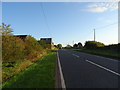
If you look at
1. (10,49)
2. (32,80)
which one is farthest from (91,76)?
(10,49)

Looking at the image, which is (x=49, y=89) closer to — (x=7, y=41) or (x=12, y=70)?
(x=12, y=70)

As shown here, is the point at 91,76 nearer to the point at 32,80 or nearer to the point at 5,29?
the point at 32,80

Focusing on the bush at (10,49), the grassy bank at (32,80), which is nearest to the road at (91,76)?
the grassy bank at (32,80)

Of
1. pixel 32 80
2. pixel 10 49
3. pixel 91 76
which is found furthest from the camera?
pixel 10 49

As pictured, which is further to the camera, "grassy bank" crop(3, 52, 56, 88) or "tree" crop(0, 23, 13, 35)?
"tree" crop(0, 23, 13, 35)

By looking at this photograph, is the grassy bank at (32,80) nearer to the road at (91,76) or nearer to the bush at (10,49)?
the road at (91,76)

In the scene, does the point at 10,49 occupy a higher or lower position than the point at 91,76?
higher

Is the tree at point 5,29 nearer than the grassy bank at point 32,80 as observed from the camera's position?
No

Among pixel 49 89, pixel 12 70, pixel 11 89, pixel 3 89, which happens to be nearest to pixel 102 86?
pixel 49 89

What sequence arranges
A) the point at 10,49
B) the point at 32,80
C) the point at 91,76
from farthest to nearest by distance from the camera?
the point at 10,49
the point at 91,76
the point at 32,80

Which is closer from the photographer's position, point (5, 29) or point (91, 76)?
point (91, 76)

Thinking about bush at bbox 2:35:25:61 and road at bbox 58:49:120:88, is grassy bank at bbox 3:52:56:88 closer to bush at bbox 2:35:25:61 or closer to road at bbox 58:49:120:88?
road at bbox 58:49:120:88

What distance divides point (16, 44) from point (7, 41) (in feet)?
3.62

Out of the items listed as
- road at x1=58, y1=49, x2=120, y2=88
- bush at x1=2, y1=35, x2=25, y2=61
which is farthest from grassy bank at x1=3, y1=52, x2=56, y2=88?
bush at x1=2, y1=35, x2=25, y2=61
